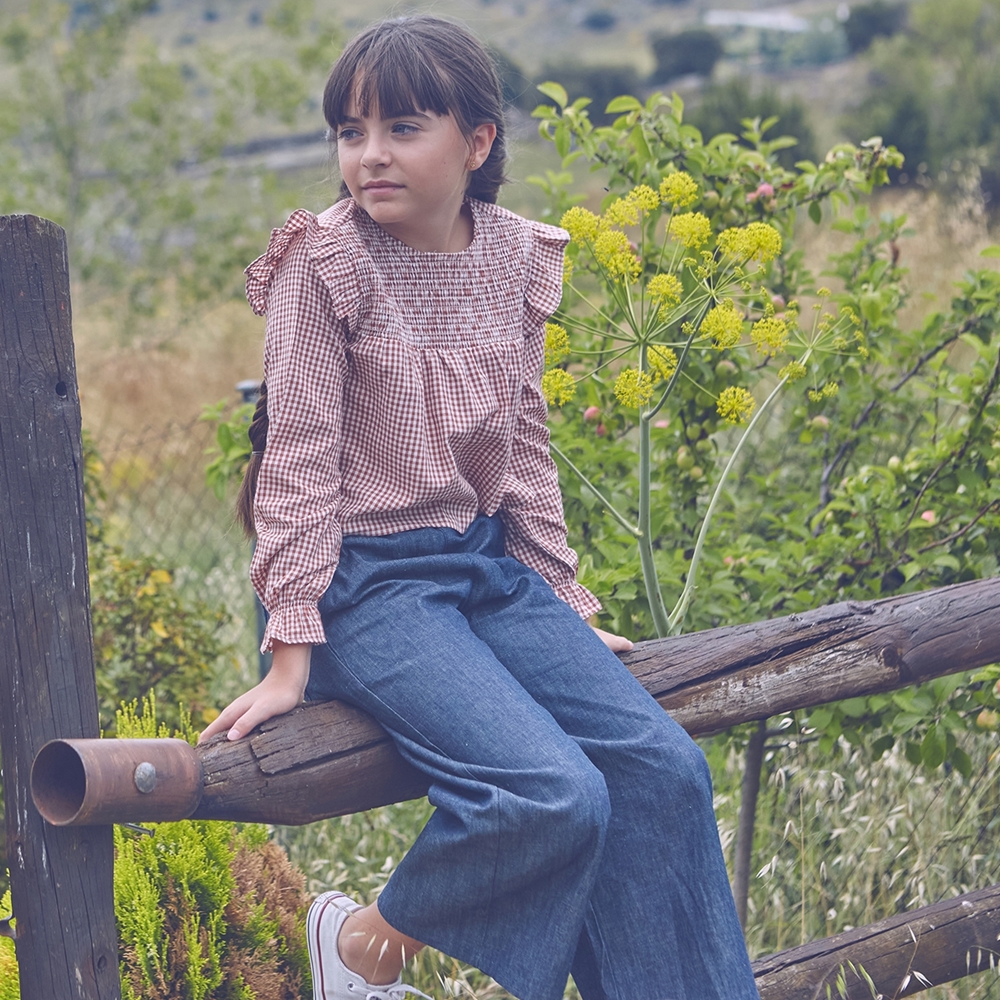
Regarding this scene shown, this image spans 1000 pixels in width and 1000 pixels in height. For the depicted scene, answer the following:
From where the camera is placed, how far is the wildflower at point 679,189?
229 centimetres

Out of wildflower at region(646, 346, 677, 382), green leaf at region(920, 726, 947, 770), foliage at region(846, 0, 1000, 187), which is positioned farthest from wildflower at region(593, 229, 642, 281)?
foliage at region(846, 0, 1000, 187)

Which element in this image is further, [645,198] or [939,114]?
[939,114]

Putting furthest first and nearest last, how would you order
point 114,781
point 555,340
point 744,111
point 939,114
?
point 939,114 → point 744,111 → point 555,340 → point 114,781

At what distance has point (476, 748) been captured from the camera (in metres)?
1.76

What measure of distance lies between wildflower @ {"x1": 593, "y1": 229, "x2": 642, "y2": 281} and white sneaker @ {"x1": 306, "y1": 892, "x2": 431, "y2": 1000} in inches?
48.3

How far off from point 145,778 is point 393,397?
0.73 metres

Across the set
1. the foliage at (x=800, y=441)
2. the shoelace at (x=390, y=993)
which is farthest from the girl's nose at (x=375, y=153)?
the shoelace at (x=390, y=993)

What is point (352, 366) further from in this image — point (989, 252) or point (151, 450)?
point (151, 450)

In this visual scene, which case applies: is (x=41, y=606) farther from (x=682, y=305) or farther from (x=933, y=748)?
(x=933, y=748)

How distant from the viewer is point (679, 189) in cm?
230

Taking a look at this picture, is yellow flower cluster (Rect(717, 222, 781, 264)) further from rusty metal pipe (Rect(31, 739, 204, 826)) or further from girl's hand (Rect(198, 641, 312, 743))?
rusty metal pipe (Rect(31, 739, 204, 826))

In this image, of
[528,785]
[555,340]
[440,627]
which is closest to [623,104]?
[555,340]

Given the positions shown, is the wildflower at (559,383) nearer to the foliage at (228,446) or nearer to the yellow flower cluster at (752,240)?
the yellow flower cluster at (752,240)

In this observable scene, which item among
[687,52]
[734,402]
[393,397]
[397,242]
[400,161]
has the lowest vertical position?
[734,402]
